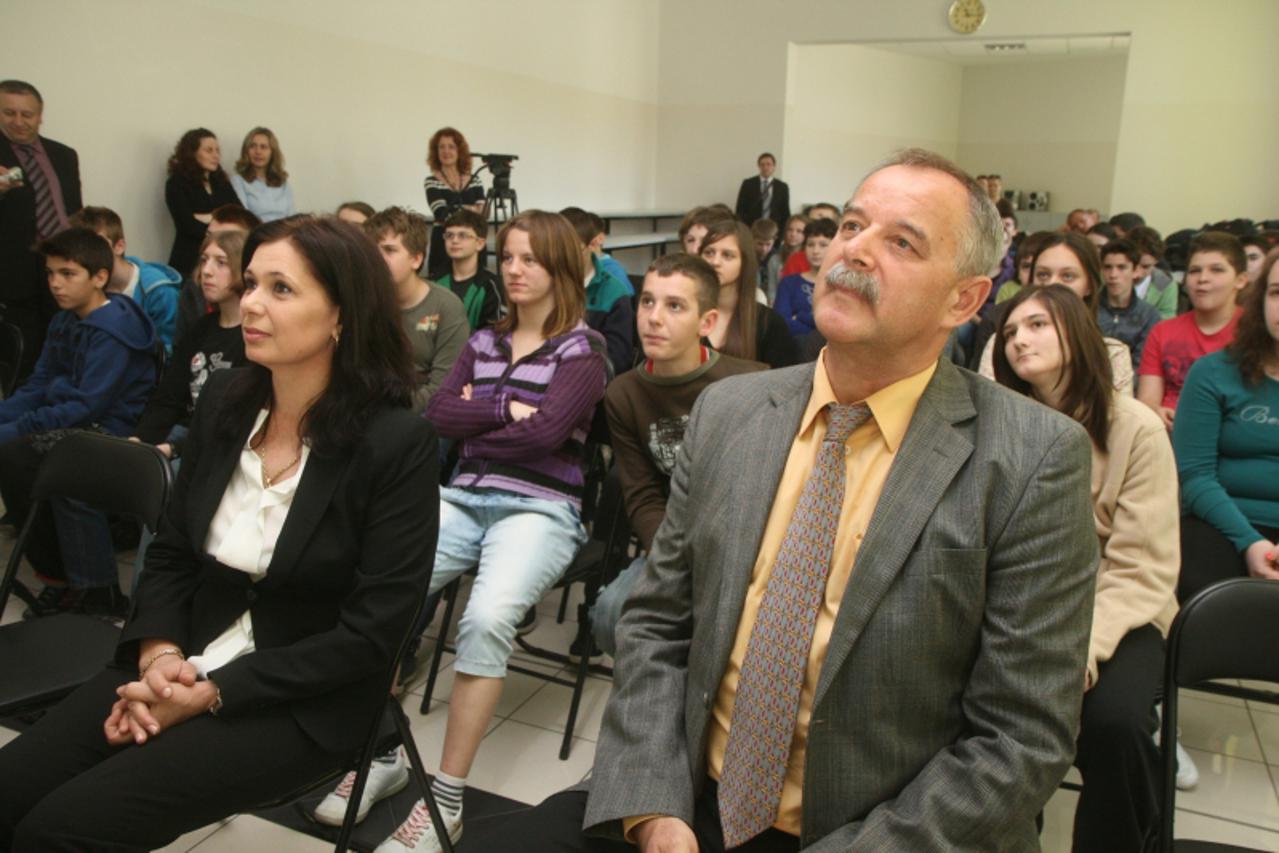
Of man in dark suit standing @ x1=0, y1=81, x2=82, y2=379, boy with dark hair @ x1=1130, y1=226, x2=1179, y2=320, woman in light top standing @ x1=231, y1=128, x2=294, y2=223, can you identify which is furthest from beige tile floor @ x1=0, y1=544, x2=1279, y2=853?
woman in light top standing @ x1=231, y1=128, x2=294, y2=223

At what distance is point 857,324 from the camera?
4.21 feet

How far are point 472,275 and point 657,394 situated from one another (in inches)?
90.7

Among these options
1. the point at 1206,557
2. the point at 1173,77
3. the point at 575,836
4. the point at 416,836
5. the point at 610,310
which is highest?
the point at 1173,77

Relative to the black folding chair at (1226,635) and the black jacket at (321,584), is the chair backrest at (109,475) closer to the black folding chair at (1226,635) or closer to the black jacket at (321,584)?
the black jacket at (321,584)

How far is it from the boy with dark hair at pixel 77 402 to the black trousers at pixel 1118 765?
2973 mm

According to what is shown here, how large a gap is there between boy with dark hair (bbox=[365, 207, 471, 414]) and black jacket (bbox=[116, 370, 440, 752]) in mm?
1597

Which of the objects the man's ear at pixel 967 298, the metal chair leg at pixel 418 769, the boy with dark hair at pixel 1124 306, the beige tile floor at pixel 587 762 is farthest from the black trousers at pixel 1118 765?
the boy with dark hair at pixel 1124 306

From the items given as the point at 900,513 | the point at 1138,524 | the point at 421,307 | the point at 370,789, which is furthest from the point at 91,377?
the point at 1138,524

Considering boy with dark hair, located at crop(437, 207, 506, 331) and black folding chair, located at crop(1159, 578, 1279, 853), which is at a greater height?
boy with dark hair, located at crop(437, 207, 506, 331)

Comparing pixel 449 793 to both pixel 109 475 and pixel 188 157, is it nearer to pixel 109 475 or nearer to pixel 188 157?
pixel 109 475

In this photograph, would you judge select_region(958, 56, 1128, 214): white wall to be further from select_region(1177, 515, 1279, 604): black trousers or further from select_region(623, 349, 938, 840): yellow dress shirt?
select_region(623, 349, 938, 840): yellow dress shirt

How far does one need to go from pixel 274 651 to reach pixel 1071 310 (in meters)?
1.86

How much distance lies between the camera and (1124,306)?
4090 millimetres

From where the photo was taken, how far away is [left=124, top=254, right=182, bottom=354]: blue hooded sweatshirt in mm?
3988
